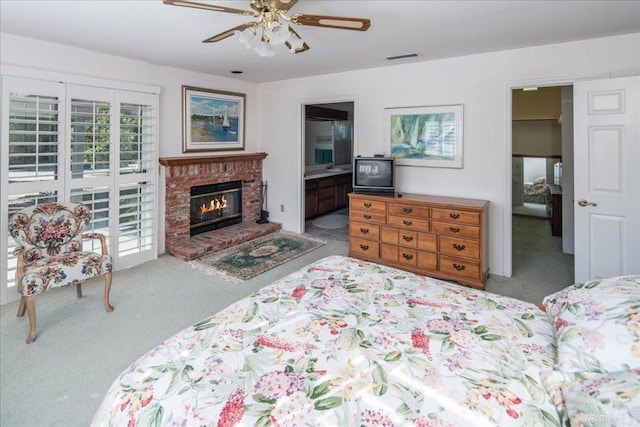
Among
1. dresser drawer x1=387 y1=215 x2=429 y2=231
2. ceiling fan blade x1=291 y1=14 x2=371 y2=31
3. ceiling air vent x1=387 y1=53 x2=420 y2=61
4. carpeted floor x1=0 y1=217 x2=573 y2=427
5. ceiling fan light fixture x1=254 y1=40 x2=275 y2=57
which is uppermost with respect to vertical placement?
ceiling air vent x1=387 y1=53 x2=420 y2=61

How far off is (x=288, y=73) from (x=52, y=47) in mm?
2717

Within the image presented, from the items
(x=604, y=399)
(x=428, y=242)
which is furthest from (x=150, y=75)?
(x=604, y=399)

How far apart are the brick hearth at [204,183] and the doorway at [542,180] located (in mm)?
3743

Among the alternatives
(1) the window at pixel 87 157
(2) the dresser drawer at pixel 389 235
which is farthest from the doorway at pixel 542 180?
(1) the window at pixel 87 157

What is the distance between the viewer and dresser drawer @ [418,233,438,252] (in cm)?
385

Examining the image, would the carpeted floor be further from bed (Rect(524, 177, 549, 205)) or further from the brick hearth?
bed (Rect(524, 177, 549, 205))

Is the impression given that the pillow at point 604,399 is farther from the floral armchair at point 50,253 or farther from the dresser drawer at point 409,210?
the floral armchair at point 50,253

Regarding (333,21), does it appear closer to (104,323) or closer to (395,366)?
(395,366)

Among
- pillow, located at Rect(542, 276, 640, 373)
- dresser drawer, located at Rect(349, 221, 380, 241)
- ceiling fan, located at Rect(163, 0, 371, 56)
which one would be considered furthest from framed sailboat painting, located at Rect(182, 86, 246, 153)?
pillow, located at Rect(542, 276, 640, 373)

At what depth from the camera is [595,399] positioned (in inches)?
38.2

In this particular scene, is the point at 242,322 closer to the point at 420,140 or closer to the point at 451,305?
the point at 451,305

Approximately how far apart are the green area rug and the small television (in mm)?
1226

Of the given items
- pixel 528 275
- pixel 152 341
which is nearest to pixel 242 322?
pixel 152 341

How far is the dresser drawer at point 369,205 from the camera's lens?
4180mm
